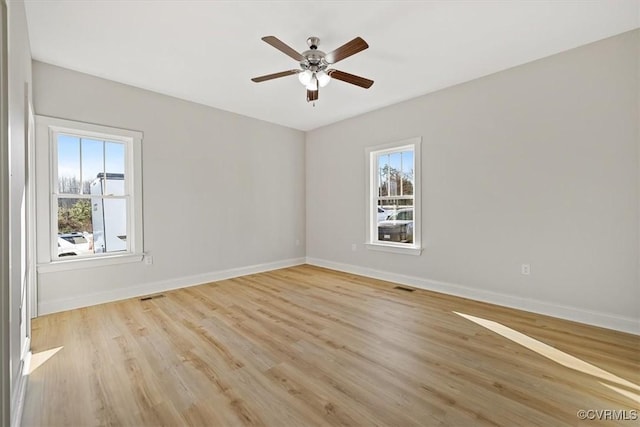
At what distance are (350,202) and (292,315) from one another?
267cm

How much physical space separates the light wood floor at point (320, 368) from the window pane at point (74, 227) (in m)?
0.76

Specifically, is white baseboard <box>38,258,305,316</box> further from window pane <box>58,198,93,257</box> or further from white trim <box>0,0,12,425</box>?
white trim <box>0,0,12,425</box>

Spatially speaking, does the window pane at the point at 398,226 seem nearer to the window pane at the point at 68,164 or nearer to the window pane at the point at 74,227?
the window pane at the point at 74,227

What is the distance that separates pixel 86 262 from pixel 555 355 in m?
4.98

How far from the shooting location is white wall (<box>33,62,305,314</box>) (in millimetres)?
3535

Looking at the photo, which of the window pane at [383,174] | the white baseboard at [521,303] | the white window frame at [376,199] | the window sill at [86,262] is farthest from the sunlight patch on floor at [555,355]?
the window sill at [86,262]

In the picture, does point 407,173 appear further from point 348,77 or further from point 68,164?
point 68,164

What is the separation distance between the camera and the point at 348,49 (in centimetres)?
245

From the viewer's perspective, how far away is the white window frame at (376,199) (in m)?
4.39

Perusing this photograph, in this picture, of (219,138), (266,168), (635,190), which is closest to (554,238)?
(635,190)

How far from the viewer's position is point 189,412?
174 centimetres

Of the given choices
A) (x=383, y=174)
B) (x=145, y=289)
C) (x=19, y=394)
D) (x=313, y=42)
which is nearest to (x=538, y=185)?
(x=383, y=174)

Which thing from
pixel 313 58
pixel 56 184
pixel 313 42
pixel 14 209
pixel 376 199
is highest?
pixel 313 42

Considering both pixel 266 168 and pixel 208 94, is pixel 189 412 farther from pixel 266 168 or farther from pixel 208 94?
pixel 266 168
